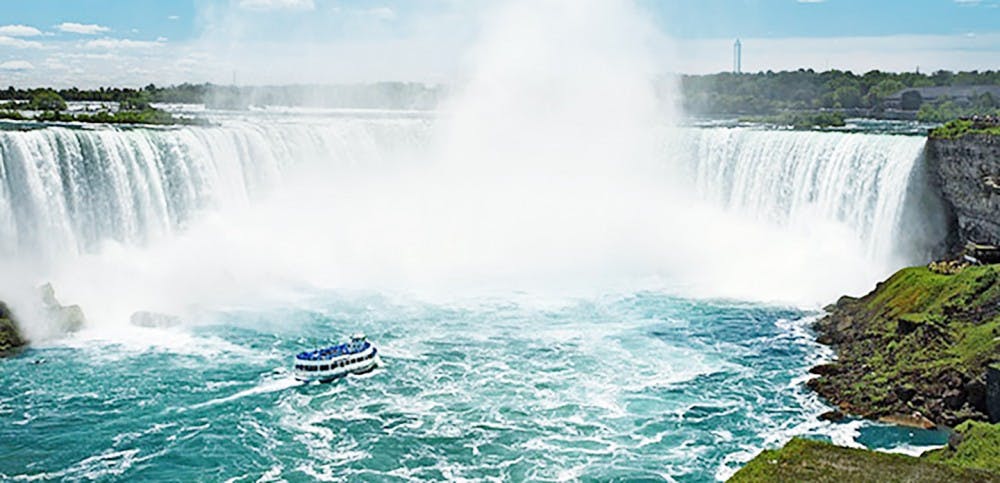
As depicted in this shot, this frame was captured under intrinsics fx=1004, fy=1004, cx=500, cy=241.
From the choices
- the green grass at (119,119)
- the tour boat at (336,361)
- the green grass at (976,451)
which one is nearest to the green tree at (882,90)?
the green grass at (119,119)

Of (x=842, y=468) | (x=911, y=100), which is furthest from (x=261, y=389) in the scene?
(x=911, y=100)

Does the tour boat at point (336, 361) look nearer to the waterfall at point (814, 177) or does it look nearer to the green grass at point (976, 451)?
the green grass at point (976, 451)

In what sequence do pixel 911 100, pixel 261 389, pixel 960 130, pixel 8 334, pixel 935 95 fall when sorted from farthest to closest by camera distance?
1. pixel 935 95
2. pixel 911 100
3. pixel 960 130
4. pixel 8 334
5. pixel 261 389

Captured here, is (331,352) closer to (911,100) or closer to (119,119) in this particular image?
(119,119)

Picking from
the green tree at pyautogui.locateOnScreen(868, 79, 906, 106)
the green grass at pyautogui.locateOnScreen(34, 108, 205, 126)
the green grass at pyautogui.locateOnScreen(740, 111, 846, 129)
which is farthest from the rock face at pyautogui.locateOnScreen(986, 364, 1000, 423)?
the green tree at pyautogui.locateOnScreen(868, 79, 906, 106)

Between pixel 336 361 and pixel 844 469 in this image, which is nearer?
pixel 844 469

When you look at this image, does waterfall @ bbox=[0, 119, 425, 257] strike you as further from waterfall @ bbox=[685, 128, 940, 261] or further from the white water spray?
waterfall @ bbox=[685, 128, 940, 261]
